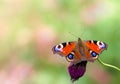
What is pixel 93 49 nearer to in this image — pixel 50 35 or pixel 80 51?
pixel 80 51

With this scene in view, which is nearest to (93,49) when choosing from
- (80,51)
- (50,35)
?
(80,51)

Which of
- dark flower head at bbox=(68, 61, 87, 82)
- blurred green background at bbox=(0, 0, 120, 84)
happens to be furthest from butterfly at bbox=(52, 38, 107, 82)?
blurred green background at bbox=(0, 0, 120, 84)

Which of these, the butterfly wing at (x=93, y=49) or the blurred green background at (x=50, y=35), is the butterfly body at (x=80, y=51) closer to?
the butterfly wing at (x=93, y=49)

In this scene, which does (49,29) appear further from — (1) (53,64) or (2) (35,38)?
(1) (53,64)

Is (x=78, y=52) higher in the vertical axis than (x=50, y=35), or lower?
higher

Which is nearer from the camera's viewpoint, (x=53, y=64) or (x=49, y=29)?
(x=53, y=64)

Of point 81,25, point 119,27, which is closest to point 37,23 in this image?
point 81,25

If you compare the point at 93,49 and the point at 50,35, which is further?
the point at 50,35

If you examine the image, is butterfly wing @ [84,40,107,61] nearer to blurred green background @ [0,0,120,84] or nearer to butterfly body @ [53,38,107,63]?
butterfly body @ [53,38,107,63]
